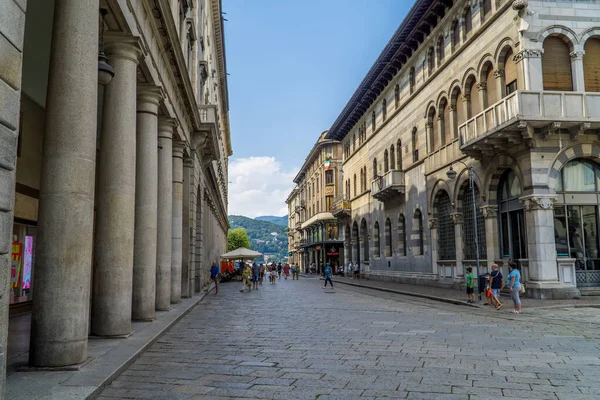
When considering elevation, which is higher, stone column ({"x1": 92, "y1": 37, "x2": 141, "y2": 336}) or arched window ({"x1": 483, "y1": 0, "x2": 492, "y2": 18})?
arched window ({"x1": 483, "y1": 0, "x2": 492, "y2": 18})

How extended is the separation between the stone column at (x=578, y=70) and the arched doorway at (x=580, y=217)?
290 cm

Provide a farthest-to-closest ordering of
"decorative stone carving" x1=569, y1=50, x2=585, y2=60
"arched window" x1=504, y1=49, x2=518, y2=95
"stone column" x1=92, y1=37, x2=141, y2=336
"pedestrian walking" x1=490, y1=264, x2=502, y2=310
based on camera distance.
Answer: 1. "arched window" x1=504, y1=49, x2=518, y2=95
2. "decorative stone carving" x1=569, y1=50, x2=585, y2=60
3. "pedestrian walking" x1=490, y1=264, x2=502, y2=310
4. "stone column" x1=92, y1=37, x2=141, y2=336

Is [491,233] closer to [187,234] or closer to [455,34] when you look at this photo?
[455,34]

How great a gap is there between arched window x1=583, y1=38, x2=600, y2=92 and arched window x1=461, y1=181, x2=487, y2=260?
6447 millimetres

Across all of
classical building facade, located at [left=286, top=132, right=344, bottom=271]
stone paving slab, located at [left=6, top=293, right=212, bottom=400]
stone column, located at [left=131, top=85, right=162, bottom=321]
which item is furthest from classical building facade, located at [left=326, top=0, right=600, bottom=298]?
classical building facade, located at [left=286, top=132, right=344, bottom=271]

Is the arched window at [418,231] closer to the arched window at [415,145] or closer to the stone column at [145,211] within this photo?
the arched window at [415,145]

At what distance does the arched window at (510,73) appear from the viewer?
20778 mm

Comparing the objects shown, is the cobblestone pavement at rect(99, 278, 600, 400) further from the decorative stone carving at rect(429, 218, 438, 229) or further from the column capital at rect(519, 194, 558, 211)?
the decorative stone carving at rect(429, 218, 438, 229)

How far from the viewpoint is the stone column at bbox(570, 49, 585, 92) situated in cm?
1972

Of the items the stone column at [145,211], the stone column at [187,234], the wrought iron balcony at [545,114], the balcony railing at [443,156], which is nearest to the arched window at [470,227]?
the balcony railing at [443,156]

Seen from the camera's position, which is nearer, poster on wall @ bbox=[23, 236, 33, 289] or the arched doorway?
poster on wall @ bbox=[23, 236, 33, 289]

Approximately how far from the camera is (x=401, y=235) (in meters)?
35.3

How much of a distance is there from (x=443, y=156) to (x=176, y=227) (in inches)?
624

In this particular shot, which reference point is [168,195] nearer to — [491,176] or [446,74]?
[491,176]
